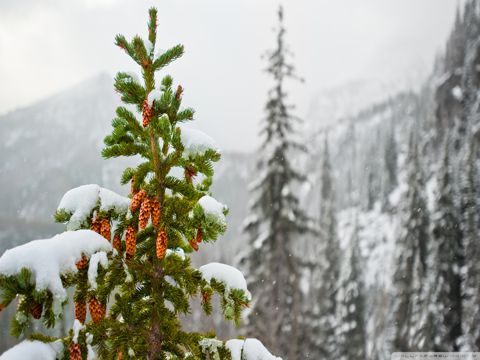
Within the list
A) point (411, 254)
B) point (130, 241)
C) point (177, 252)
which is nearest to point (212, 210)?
point (130, 241)

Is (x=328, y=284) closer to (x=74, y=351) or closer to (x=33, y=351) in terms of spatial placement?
(x=74, y=351)

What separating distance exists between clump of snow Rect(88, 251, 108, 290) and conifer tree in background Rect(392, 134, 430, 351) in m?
30.7

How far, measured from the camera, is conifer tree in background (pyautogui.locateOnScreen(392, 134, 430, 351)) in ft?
99.6

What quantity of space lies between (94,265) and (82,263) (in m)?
0.15

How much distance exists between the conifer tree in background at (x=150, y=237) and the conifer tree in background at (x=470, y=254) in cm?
2822

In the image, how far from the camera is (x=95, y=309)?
123 inches

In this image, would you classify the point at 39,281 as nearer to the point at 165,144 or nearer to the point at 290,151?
the point at 165,144

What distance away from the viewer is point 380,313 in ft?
154

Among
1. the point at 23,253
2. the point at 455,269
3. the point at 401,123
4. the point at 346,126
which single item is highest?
the point at 346,126

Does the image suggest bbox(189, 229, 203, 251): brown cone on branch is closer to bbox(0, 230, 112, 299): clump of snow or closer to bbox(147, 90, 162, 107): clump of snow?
bbox(0, 230, 112, 299): clump of snow

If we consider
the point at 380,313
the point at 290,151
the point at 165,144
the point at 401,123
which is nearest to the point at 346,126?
the point at 401,123

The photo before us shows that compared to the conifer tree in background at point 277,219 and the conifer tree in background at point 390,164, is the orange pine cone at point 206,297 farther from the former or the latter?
the conifer tree in background at point 390,164

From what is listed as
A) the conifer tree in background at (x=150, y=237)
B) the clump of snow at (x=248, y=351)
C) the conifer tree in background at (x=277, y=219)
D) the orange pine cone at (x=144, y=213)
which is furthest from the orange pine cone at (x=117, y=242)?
the conifer tree in background at (x=277, y=219)

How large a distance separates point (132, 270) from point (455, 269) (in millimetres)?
29678
